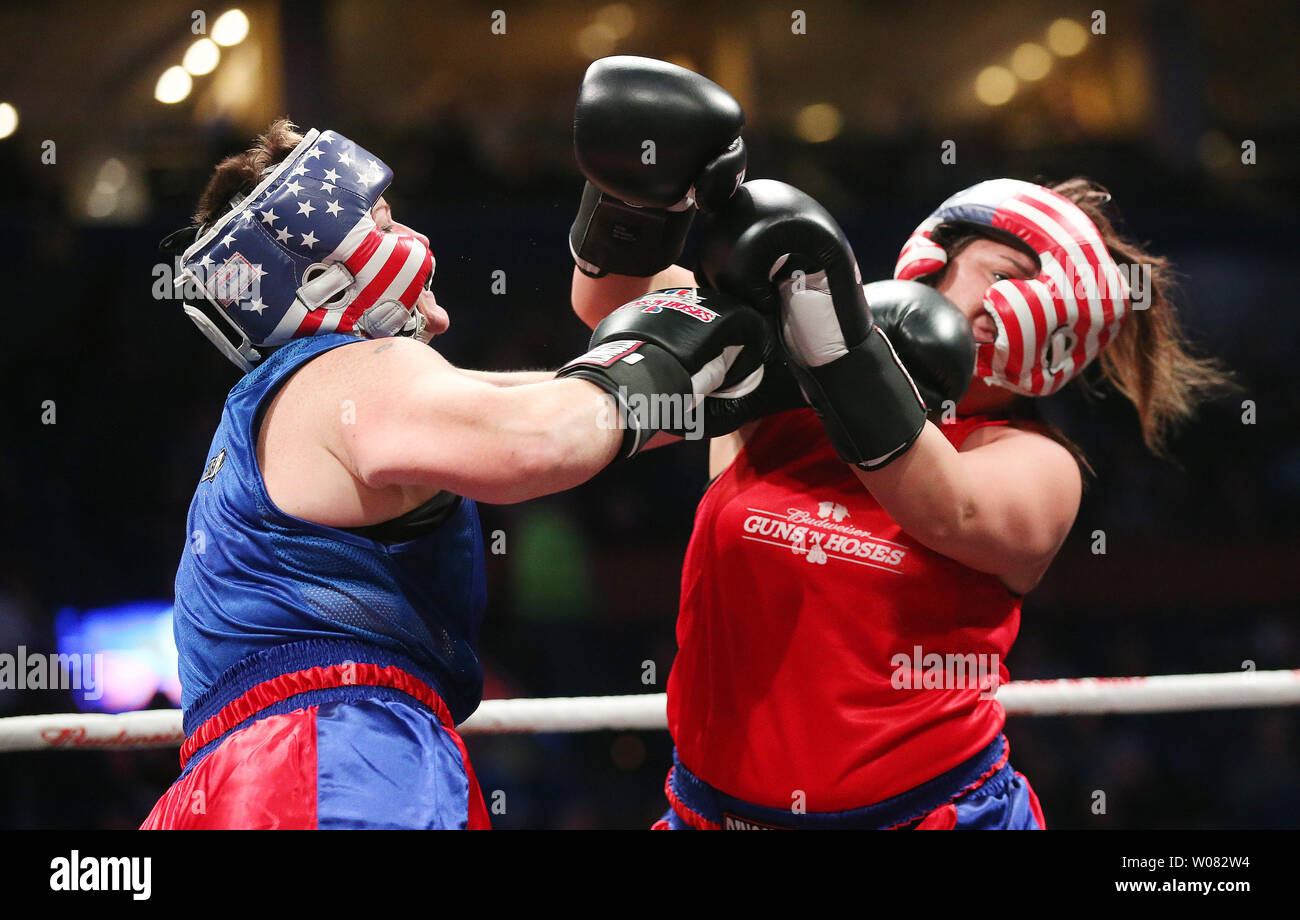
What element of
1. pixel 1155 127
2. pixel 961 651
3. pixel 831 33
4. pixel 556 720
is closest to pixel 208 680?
pixel 556 720

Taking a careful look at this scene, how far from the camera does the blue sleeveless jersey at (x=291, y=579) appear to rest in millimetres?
1422

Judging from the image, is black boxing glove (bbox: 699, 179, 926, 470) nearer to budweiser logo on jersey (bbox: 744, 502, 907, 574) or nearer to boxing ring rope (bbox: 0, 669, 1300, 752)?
budweiser logo on jersey (bbox: 744, 502, 907, 574)

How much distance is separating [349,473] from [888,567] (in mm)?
787

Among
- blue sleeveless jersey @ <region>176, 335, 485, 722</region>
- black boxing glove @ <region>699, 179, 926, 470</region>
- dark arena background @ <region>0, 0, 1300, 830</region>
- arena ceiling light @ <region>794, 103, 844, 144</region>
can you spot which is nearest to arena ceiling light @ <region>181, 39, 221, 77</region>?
dark arena background @ <region>0, 0, 1300, 830</region>

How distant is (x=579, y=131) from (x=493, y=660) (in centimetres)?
335

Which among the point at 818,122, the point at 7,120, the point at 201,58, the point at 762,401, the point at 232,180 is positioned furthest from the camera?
the point at 818,122

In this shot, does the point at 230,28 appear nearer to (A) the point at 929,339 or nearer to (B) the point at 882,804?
(A) the point at 929,339

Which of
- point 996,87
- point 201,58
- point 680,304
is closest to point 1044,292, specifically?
point 680,304

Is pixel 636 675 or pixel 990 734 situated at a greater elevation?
pixel 990 734

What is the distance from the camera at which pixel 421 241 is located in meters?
1.60

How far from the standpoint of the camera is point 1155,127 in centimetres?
578
